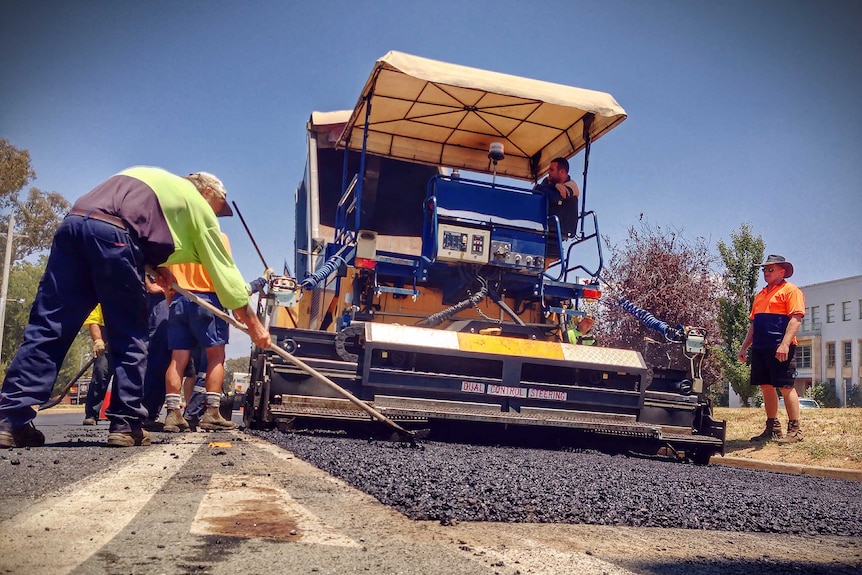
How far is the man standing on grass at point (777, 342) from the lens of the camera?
279 inches

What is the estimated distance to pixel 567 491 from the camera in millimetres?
3238

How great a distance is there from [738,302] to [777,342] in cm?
1225

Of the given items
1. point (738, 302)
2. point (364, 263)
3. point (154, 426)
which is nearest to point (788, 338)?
point (364, 263)

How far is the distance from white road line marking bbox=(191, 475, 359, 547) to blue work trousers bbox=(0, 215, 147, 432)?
5.01 feet

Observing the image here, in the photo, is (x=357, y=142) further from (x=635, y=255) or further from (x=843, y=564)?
(x=635, y=255)

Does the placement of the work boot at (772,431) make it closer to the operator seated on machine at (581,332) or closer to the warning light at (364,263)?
the operator seated on machine at (581,332)

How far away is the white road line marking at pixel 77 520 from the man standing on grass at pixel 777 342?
5.99 meters

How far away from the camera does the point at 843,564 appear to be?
7.80 ft

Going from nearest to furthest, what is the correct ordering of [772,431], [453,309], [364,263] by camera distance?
[364,263], [453,309], [772,431]

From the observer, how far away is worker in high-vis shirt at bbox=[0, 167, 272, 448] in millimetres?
3807

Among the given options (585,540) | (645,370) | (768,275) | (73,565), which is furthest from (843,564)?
(768,275)

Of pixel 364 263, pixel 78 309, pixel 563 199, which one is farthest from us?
pixel 563 199

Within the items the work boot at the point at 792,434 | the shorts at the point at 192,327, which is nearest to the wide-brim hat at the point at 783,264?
the work boot at the point at 792,434

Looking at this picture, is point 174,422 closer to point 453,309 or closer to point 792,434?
point 453,309
